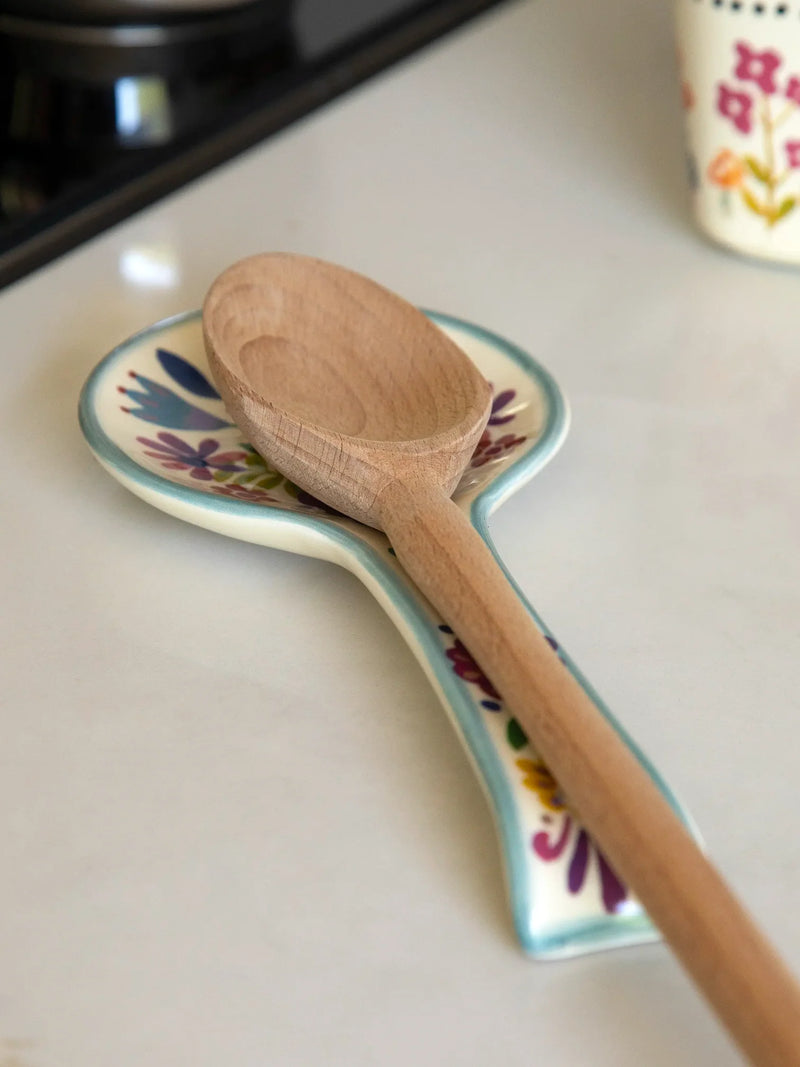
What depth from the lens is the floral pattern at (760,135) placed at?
0.55 meters

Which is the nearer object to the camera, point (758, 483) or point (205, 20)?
point (758, 483)

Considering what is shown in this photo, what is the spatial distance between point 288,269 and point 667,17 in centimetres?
54

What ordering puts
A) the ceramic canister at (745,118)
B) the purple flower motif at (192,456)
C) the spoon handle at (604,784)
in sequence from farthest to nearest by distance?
the ceramic canister at (745,118)
the purple flower motif at (192,456)
the spoon handle at (604,784)

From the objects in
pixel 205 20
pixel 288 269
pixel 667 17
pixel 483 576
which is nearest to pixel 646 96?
pixel 667 17

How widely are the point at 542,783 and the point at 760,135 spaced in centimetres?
37

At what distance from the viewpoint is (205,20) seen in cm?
74

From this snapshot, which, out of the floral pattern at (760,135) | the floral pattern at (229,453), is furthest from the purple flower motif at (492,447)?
the floral pattern at (760,135)

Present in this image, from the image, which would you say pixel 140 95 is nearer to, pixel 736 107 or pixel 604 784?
pixel 736 107

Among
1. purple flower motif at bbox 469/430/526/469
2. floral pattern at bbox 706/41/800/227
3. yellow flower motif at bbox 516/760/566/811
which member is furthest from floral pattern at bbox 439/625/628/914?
floral pattern at bbox 706/41/800/227

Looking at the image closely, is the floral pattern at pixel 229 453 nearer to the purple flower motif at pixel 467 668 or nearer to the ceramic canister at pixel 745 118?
the purple flower motif at pixel 467 668

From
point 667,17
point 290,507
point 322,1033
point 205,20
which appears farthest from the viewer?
point 667,17

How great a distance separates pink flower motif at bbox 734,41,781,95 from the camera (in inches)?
21.4

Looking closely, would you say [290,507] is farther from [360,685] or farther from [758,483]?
[758,483]

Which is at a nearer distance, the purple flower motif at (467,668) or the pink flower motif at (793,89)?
the purple flower motif at (467,668)
